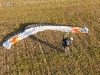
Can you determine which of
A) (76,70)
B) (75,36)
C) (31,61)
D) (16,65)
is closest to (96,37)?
(75,36)

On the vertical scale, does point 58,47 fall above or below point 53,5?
below

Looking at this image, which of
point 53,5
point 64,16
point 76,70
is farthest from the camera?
point 53,5

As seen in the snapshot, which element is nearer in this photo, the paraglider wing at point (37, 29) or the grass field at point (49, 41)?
the grass field at point (49, 41)

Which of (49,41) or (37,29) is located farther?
(37,29)

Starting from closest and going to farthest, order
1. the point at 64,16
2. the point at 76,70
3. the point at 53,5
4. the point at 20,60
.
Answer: the point at 76,70
the point at 20,60
the point at 64,16
the point at 53,5

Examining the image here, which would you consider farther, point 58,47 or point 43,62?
point 58,47

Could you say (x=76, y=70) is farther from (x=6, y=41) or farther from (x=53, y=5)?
(x=53, y=5)

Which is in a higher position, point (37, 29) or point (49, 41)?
point (37, 29)

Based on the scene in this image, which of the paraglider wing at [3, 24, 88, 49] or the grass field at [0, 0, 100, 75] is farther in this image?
the paraglider wing at [3, 24, 88, 49]
